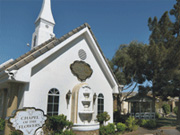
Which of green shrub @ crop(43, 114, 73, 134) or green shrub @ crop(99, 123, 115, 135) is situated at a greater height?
green shrub @ crop(43, 114, 73, 134)

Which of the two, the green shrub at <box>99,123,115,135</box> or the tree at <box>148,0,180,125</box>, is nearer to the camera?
the green shrub at <box>99,123,115,135</box>

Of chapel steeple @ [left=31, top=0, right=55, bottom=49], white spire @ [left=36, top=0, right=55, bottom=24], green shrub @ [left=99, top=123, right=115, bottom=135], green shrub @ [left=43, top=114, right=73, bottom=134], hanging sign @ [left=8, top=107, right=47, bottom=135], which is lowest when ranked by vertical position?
green shrub @ [left=99, top=123, right=115, bottom=135]

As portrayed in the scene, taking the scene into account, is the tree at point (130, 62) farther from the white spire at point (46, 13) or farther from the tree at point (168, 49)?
the white spire at point (46, 13)

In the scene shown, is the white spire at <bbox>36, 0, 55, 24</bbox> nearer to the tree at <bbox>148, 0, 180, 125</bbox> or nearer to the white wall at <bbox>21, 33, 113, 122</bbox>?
the white wall at <bbox>21, 33, 113, 122</bbox>

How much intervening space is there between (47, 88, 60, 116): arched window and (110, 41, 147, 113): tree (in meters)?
12.3

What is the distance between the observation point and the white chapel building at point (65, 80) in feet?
29.3

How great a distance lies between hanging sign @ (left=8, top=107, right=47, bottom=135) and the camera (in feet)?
19.0

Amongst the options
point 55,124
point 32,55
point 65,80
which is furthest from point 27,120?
point 65,80

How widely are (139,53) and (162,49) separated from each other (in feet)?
11.2

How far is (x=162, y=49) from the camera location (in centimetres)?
1752

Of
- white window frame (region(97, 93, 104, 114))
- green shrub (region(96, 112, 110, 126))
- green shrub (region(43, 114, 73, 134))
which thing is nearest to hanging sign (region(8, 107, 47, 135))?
green shrub (region(43, 114, 73, 134))

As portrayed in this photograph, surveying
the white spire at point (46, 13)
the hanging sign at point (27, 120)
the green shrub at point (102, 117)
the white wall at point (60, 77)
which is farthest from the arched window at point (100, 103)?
the white spire at point (46, 13)

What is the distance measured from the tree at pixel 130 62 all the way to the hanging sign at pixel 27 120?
15619 millimetres

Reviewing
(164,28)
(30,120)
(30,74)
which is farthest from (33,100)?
(164,28)
